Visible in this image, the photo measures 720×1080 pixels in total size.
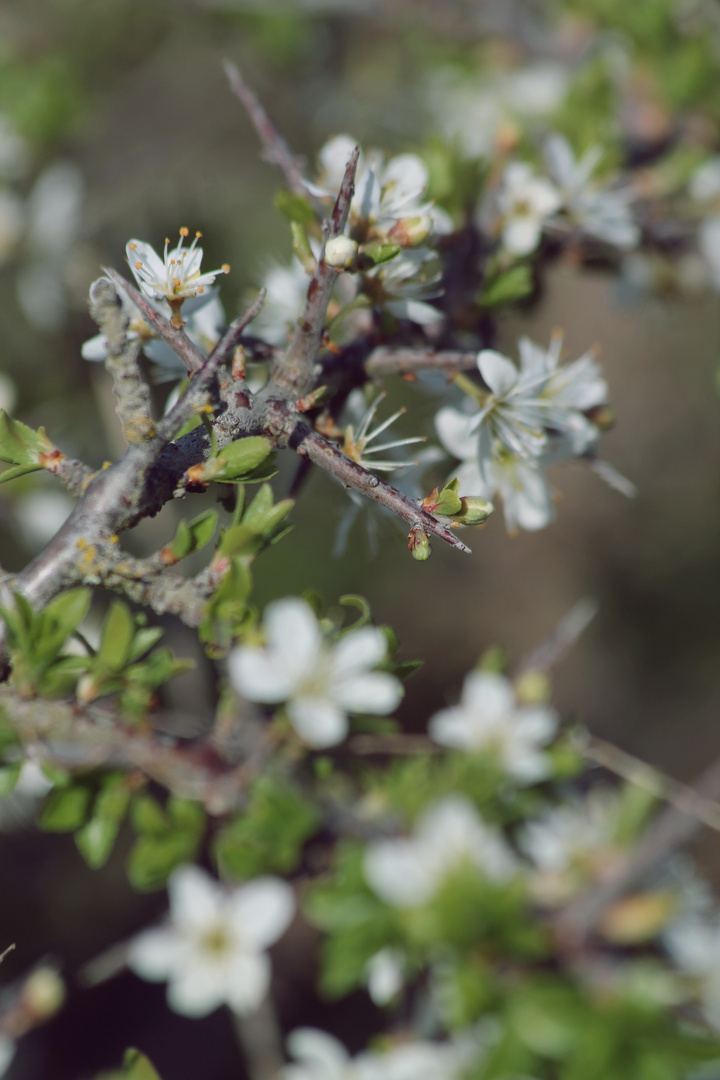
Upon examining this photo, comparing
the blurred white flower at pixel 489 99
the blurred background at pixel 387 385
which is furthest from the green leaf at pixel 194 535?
the blurred white flower at pixel 489 99

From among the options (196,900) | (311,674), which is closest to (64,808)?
(196,900)

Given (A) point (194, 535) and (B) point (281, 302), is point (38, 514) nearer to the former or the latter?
(B) point (281, 302)

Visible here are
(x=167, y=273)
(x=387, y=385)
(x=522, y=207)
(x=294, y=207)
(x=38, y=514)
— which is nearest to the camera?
(x=167, y=273)

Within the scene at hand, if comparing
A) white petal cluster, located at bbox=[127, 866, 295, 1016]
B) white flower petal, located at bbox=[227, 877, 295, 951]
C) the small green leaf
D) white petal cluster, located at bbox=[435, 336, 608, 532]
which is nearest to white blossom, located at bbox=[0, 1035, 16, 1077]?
white petal cluster, located at bbox=[127, 866, 295, 1016]

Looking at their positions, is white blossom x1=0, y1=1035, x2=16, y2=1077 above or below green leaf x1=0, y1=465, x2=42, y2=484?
Answer: below

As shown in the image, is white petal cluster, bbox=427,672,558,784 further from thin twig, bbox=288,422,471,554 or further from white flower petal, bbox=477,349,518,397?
white flower petal, bbox=477,349,518,397

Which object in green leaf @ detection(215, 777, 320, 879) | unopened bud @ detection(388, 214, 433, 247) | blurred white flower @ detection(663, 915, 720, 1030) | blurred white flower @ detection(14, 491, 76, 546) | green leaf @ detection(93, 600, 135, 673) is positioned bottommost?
blurred white flower @ detection(663, 915, 720, 1030)
